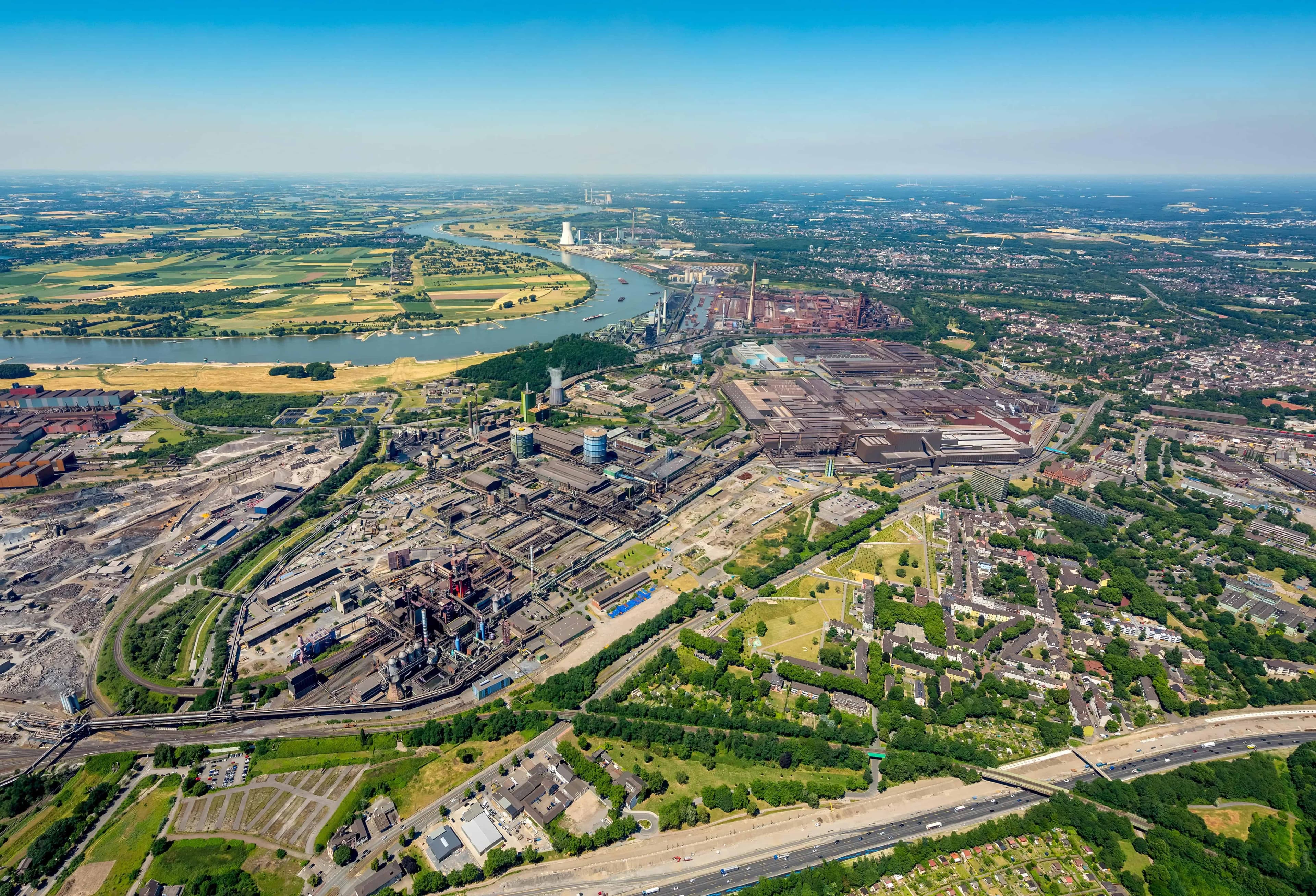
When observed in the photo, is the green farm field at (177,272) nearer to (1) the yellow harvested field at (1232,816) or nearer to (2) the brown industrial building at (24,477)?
(2) the brown industrial building at (24,477)

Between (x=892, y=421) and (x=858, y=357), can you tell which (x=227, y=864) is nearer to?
(x=892, y=421)

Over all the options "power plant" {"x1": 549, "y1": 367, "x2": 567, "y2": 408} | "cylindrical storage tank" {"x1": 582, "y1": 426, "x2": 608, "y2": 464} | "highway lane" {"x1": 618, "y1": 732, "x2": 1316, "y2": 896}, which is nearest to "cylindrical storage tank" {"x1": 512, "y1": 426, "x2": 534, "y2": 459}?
"cylindrical storage tank" {"x1": 582, "y1": 426, "x2": 608, "y2": 464}

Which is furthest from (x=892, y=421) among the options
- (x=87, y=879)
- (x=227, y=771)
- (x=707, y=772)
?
(x=87, y=879)

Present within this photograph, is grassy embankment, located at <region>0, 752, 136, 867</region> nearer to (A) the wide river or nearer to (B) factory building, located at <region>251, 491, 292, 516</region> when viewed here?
(B) factory building, located at <region>251, 491, 292, 516</region>

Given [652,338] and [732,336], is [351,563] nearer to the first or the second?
[652,338]

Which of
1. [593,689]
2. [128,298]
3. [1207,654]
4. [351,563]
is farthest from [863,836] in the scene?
[128,298]

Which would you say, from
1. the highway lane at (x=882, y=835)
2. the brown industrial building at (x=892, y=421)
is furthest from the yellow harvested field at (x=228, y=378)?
the highway lane at (x=882, y=835)
